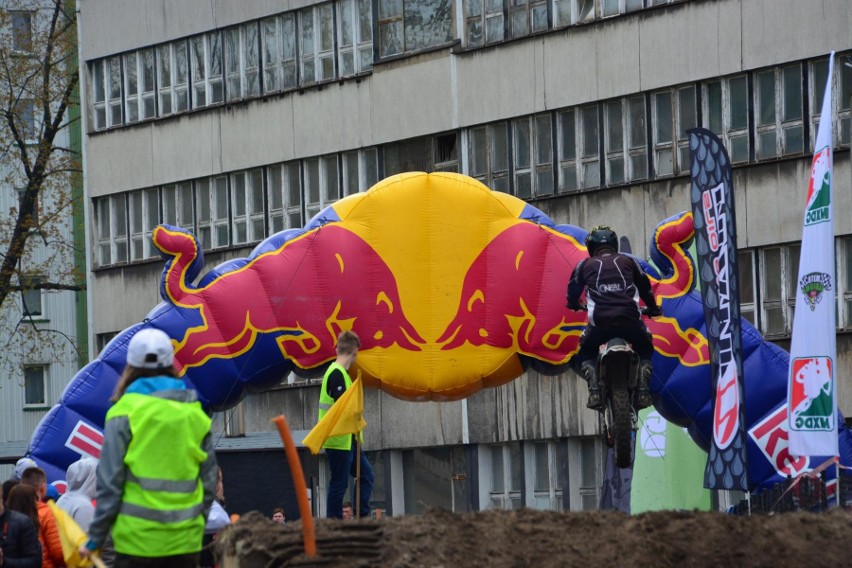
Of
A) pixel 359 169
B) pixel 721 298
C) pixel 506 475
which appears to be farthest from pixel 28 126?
pixel 721 298

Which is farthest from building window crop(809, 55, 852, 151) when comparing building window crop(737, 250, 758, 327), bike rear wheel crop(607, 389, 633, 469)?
bike rear wheel crop(607, 389, 633, 469)

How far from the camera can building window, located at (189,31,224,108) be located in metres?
47.2

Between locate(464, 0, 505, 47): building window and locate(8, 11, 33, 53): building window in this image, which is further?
locate(8, 11, 33, 53): building window

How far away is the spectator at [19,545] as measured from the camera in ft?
48.4

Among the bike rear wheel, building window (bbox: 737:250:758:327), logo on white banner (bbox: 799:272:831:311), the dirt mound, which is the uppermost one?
building window (bbox: 737:250:758:327)

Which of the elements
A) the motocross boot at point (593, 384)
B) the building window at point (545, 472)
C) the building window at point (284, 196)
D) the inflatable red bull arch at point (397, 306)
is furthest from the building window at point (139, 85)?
the motocross boot at point (593, 384)

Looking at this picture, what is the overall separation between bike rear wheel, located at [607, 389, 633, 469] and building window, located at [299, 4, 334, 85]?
2869cm

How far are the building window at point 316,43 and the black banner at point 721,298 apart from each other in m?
25.7

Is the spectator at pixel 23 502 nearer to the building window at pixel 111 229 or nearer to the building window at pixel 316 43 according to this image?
the building window at pixel 316 43

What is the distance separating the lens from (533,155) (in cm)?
4100

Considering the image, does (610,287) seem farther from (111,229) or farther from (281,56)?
(111,229)

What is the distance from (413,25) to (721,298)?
81.0 ft

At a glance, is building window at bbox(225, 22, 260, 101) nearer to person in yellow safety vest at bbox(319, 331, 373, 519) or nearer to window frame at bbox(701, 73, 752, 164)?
window frame at bbox(701, 73, 752, 164)

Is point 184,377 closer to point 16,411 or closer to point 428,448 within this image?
point 428,448
